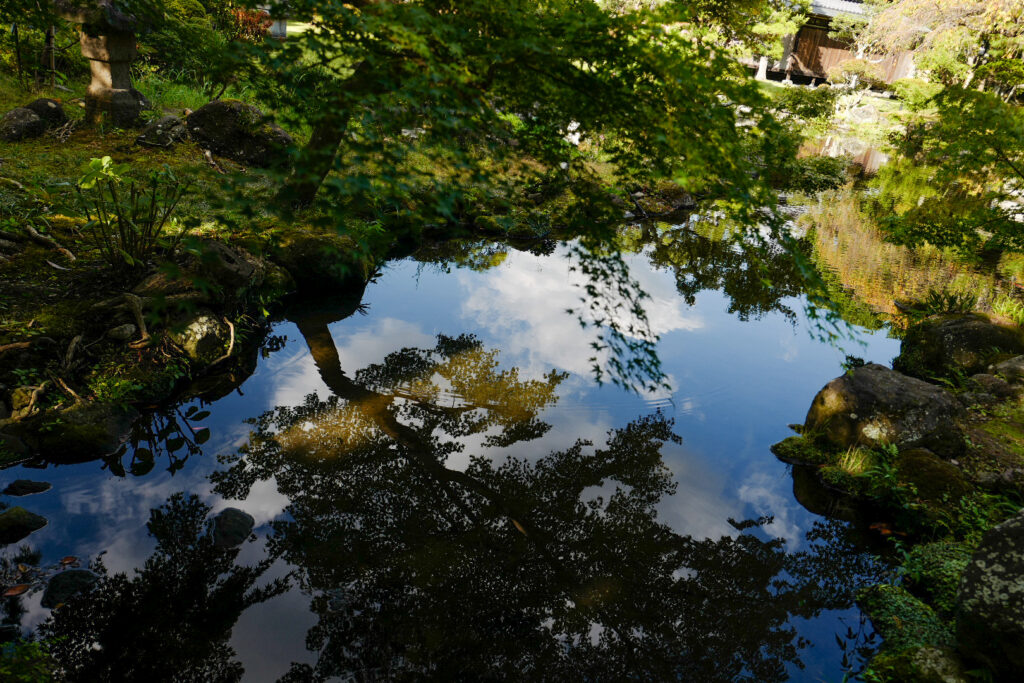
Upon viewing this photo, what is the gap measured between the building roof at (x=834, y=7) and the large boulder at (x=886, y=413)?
31.8 m

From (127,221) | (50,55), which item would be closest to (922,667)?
(127,221)

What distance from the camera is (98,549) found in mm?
4625

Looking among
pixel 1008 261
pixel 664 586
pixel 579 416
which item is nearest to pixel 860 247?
pixel 1008 261

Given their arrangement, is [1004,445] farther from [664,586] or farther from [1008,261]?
[1008,261]

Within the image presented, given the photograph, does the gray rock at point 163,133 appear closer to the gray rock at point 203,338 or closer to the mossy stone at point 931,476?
the gray rock at point 203,338

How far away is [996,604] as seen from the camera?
369 centimetres

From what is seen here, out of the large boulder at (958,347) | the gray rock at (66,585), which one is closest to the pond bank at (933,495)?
the large boulder at (958,347)

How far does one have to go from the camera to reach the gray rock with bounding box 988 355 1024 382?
826 centimetres

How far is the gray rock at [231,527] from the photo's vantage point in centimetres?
481

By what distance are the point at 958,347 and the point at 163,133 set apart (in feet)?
44.3

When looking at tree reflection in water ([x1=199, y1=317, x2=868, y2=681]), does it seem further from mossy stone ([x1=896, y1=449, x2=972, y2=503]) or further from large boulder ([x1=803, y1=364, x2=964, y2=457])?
large boulder ([x1=803, y1=364, x2=964, y2=457])

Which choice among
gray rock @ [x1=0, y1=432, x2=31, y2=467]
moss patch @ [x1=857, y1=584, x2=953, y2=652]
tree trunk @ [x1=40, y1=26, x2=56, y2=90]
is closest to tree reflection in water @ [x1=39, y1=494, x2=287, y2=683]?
gray rock @ [x1=0, y1=432, x2=31, y2=467]

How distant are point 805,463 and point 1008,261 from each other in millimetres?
11374

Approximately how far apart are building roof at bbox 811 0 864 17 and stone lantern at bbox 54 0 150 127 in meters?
32.7
